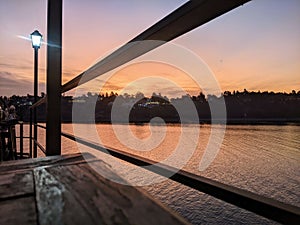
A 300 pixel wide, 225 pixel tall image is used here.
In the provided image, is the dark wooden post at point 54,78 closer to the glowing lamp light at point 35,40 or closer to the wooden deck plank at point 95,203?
the wooden deck plank at point 95,203

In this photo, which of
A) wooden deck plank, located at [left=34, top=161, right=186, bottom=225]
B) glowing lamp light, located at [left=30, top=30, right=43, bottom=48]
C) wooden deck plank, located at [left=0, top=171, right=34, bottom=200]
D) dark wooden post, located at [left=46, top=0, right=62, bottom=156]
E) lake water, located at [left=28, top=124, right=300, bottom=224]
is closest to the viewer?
wooden deck plank, located at [left=34, top=161, right=186, bottom=225]

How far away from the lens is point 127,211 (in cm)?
41

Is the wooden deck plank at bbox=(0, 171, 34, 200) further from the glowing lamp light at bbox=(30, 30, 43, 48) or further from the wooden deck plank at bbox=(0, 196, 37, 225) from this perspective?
the glowing lamp light at bbox=(30, 30, 43, 48)

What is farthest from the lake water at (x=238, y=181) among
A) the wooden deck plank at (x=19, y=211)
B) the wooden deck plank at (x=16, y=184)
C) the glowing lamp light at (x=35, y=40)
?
the wooden deck plank at (x=19, y=211)

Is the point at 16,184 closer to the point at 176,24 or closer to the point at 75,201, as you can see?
the point at 75,201

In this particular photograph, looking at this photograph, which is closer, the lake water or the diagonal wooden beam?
the diagonal wooden beam

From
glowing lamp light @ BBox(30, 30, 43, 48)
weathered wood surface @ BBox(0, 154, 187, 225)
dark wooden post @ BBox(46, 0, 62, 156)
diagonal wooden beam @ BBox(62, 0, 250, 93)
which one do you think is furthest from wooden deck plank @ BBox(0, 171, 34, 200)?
glowing lamp light @ BBox(30, 30, 43, 48)

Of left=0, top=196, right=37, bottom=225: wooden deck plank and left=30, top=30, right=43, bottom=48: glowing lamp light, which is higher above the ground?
left=30, top=30, right=43, bottom=48: glowing lamp light

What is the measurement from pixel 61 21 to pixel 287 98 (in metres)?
28.6

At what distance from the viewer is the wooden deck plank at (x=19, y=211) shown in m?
0.43

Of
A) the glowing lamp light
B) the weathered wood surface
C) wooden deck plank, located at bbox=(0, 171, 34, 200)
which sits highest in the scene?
the glowing lamp light

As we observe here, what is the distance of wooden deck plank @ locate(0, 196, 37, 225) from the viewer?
1.41ft

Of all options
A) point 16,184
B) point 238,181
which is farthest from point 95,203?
point 238,181

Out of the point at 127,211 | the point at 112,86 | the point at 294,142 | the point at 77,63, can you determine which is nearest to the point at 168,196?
the point at 77,63
